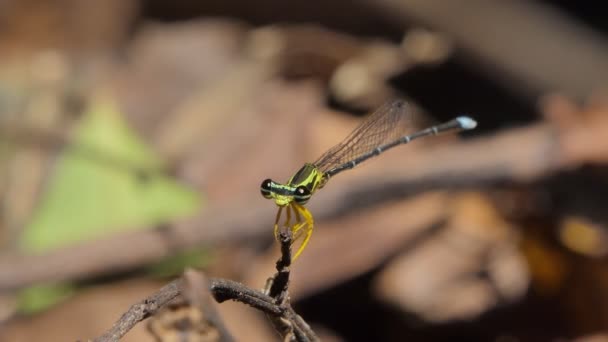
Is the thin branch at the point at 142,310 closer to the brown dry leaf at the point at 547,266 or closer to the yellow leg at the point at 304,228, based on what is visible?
the yellow leg at the point at 304,228

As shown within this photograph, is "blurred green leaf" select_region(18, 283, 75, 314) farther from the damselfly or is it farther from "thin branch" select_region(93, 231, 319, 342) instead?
"thin branch" select_region(93, 231, 319, 342)

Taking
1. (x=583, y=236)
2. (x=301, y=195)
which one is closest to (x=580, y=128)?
(x=583, y=236)

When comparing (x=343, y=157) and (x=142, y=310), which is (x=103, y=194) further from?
(x=142, y=310)

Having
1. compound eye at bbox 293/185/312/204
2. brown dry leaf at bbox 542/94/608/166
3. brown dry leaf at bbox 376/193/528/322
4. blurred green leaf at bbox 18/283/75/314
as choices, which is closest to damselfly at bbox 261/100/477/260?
compound eye at bbox 293/185/312/204

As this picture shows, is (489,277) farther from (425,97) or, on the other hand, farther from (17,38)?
(17,38)

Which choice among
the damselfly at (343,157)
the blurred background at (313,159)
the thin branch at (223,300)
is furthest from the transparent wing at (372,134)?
the thin branch at (223,300)

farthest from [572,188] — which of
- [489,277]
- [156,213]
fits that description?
[156,213]
